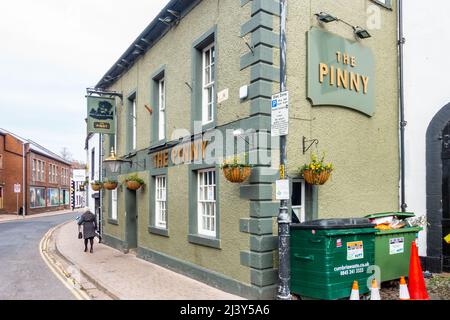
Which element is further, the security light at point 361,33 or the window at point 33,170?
the window at point 33,170

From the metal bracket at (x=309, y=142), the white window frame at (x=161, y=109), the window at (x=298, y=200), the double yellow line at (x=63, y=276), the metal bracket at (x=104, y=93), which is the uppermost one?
the metal bracket at (x=104, y=93)

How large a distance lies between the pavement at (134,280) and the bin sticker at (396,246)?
3.14 meters

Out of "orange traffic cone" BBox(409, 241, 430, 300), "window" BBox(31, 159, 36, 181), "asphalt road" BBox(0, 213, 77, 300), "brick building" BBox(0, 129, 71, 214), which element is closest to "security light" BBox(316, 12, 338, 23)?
"orange traffic cone" BBox(409, 241, 430, 300)

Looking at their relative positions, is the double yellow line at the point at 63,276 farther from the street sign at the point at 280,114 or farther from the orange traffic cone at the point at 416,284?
the orange traffic cone at the point at 416,284

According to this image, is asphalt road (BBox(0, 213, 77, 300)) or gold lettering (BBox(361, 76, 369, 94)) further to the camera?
gold lettering (BBox(361, 76, 369, 94))

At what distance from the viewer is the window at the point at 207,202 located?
8.98 m

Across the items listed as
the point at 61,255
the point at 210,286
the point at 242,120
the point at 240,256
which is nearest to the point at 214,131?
the point at 242,120

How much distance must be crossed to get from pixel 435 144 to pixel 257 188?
5334 mm

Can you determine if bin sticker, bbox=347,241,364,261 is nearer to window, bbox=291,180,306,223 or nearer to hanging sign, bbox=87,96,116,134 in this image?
window, bbox=291,180,306,223

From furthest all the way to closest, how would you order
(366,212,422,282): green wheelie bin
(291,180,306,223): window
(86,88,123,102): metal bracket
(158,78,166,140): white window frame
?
(86,88,123,102): metal bracket < (158,78,166,140): white window frame < (291,180,306,223): window < (366,212,422,282): green wheelie bin

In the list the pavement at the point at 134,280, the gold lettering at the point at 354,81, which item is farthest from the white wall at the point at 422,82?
the pavement at the point at 134,280

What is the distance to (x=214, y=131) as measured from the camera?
8.72 metres

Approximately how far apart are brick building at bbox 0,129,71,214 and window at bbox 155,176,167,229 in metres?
33.0

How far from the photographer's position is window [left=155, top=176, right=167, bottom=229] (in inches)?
457
